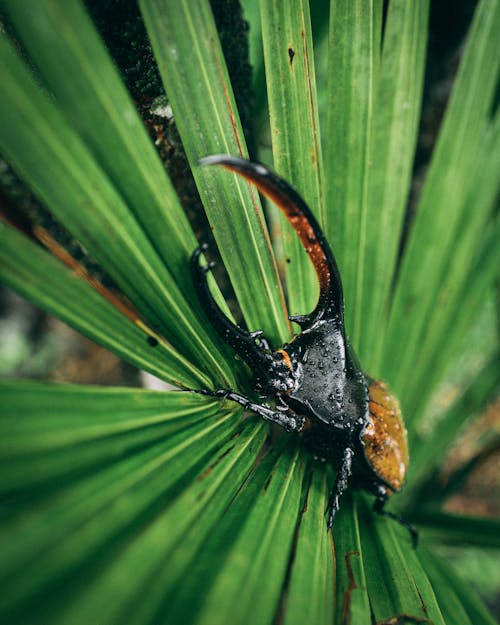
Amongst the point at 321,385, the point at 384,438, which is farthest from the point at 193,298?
the point at 384,438

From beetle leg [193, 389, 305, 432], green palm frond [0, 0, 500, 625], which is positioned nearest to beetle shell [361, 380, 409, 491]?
green palm frond [0, 0, 500, 625]

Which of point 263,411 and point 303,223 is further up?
point 303,223

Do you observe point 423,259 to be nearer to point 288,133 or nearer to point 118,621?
point 288,133

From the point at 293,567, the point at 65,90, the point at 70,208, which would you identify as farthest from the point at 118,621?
the point at 65,90

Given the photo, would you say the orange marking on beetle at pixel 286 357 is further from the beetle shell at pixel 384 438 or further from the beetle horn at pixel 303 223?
the beetle shell at pixel 384 438

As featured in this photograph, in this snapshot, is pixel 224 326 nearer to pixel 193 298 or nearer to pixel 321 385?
pixel 193 298

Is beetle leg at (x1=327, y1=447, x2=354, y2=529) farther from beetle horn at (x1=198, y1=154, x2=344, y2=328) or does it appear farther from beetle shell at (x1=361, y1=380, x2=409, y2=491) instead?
beetle horn at (x1=198, y1=154, x2=344, y2=328)

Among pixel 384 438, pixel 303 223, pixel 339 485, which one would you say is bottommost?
pixel 339 485

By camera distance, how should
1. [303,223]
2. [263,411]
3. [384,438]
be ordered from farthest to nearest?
1. [384,438]
2. [263,411]
3. [303,223]
